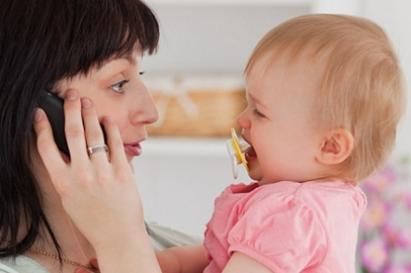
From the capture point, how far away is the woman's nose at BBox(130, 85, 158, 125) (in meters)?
1.39

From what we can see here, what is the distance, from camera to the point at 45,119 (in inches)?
52.0

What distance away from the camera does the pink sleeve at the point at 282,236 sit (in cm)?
118

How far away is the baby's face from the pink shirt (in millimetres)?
46

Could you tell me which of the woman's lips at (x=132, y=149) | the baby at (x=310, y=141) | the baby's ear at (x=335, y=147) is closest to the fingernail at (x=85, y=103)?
the woman's lips at (x=132, y=149)

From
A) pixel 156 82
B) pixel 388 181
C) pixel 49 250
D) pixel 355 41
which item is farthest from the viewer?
pixel 388 181

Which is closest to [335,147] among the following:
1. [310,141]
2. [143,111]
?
[310,141]

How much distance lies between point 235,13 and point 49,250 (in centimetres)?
174

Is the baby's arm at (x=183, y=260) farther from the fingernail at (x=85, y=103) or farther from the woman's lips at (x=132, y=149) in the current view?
the fingernail at (x=85, y=103)

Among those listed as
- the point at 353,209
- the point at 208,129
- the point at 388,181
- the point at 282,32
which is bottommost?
the point at 388,181

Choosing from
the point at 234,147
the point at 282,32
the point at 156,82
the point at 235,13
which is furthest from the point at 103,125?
the point at 235,13

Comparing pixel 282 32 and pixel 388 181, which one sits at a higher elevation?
pixel 282 32

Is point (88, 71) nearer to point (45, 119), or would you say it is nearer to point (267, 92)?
point (45, 119)

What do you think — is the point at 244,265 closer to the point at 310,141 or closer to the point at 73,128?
the point at 310,141

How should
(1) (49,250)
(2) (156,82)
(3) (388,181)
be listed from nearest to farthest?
(1) (49,250)
(2) (156,82)
(3) (388,181)
